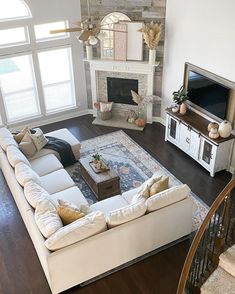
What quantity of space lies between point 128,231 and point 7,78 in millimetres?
5301

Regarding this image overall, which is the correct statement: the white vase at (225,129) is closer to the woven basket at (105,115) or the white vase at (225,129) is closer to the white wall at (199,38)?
the white wall at (199,38)

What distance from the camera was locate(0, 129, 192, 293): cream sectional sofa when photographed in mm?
4508

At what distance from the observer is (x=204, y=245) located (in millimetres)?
3961

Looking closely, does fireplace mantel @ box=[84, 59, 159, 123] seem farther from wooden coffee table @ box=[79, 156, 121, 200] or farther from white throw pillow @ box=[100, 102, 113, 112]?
wooden coffee table @ box=[79, 156, 121, 200]

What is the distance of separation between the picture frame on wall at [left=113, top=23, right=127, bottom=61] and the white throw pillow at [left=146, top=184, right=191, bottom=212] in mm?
4343

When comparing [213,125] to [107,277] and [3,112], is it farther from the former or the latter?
[3,112]

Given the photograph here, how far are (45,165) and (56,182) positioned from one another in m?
0.61

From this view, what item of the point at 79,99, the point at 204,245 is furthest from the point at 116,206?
the point at 79,99

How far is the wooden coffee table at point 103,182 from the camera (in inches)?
247

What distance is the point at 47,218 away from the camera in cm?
467

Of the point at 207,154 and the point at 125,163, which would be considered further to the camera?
the point at 125,163

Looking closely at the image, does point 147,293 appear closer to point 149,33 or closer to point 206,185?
point 206,185

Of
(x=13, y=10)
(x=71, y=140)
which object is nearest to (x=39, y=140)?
(x=71, y=140)

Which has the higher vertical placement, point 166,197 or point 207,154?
point 166,197
